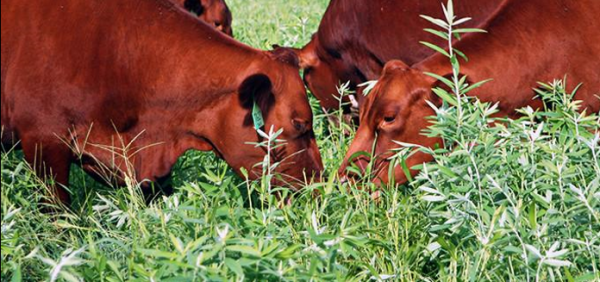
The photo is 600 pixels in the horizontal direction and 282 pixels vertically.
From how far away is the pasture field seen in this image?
3525mm

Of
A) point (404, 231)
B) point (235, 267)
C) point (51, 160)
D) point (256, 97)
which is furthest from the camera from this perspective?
Answer: point (256, 97)

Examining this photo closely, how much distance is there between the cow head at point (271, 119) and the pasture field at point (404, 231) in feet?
1.94

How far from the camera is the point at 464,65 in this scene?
18.1 feet

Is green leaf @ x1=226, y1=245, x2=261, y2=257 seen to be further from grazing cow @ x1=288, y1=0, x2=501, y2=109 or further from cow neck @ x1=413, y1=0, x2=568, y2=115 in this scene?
grazing cow @ x1=288, y1=0, x2=501, y2=109

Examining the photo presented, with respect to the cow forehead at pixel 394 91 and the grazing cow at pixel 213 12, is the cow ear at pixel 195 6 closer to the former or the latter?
the grazing cow at pixel 213 12

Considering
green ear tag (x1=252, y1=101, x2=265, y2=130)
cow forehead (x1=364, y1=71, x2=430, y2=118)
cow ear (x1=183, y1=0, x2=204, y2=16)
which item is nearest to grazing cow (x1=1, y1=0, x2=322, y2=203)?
green ear tag (x1=252, y1=101, x2=265, y2=130)

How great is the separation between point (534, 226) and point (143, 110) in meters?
2.40

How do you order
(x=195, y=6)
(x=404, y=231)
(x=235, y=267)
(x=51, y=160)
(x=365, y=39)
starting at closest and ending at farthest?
(x=235, y=267) < (x=404, y=231) < (x=51, y=160) < (x=365, y=39) < (x=195, y=6)

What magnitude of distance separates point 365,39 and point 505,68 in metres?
1.69

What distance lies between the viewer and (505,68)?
5.57 metres

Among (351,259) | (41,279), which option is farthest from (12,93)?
(351,259)

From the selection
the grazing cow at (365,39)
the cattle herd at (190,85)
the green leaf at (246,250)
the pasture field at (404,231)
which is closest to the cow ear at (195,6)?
the grazing cow at (365,39)

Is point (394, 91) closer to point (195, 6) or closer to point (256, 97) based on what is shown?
point (256, 97)

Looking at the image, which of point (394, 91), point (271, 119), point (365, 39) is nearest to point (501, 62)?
point (394, 91)
